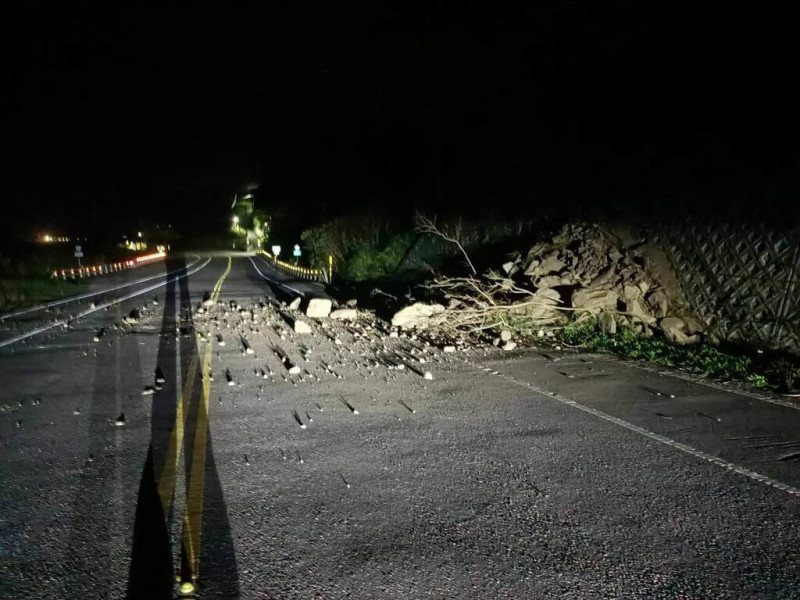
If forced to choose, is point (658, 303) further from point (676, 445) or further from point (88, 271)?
point (88, 271)

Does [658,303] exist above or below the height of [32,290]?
below

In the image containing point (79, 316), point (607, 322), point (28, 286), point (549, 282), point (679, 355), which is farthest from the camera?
point (28, 286)

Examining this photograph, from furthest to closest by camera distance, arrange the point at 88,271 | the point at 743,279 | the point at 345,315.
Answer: the point at 88,271
the point at 345,315
the point at 743,279

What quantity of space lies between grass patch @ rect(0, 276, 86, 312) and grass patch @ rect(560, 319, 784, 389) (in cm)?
1673

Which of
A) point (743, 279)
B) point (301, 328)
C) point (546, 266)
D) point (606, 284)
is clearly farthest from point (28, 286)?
point (743, 279)

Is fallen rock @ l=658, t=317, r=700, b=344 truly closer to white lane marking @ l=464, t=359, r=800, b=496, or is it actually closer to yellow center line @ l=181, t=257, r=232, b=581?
white lane marking @ l=464, t=359, r=800, b=496

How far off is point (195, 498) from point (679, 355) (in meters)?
7.85

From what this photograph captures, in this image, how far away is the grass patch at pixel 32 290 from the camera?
1781cm

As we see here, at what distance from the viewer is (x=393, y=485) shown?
4.23m

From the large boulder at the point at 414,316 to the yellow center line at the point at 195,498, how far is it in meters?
5.80

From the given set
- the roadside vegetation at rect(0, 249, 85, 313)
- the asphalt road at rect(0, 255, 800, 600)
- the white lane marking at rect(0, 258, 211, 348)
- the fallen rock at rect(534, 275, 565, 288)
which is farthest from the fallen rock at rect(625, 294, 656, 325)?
the roadside vegetation at rect(0, 249, 85, 313)

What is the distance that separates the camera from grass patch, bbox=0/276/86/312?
1781 cm

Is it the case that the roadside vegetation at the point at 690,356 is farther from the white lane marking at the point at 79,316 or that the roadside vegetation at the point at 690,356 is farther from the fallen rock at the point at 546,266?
the white lane marking at the point at 79,316

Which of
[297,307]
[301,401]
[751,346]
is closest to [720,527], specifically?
[301,401]
